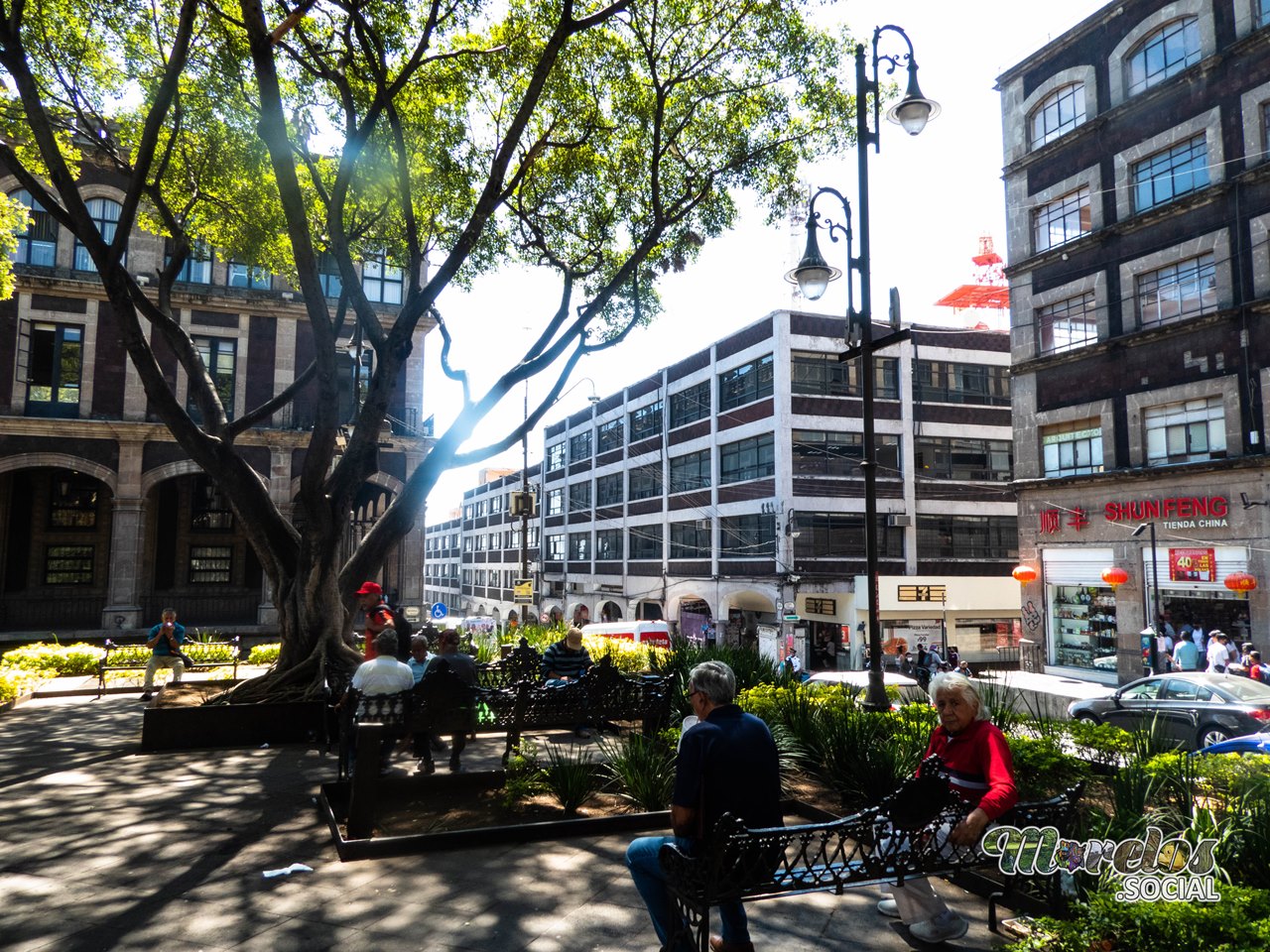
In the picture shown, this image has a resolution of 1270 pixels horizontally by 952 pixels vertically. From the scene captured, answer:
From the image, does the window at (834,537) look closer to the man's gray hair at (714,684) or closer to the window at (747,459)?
the window at (747,459)

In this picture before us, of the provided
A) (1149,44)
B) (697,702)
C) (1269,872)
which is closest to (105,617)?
(697,702)

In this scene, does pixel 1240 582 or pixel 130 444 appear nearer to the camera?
pixel 1240 582

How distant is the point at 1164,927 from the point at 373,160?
14.3 m

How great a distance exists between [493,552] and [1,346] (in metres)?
45.3

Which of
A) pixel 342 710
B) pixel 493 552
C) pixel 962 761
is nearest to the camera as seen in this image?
pixel 962 761

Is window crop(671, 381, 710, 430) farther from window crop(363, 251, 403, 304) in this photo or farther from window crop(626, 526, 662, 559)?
window crop(363, 251, 403, 304)

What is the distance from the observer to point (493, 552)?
68.9m

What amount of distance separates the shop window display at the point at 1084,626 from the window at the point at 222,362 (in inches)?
1079

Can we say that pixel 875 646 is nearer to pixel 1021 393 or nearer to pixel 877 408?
pixel 1021 393

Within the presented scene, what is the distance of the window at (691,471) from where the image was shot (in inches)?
1511

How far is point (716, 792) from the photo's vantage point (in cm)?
387

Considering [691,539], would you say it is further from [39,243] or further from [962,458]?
[39,243]

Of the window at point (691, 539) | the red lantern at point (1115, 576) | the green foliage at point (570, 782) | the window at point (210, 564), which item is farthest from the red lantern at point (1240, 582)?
the window at point (210, 564)

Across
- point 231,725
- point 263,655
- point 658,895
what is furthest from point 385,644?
point 263,655
